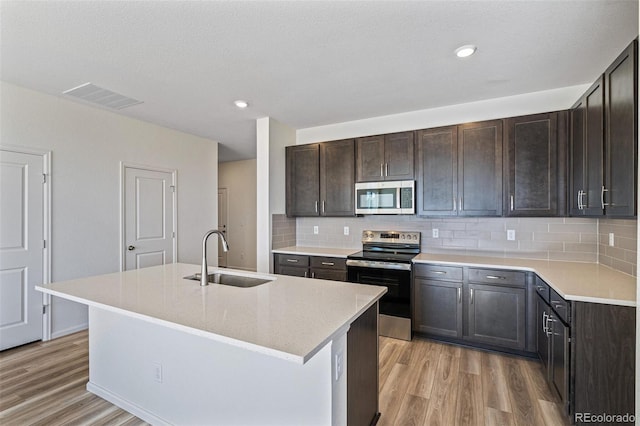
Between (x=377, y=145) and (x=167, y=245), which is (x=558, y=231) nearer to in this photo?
(x=377, y=145)

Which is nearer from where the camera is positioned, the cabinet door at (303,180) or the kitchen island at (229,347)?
the kitchen island at (229,347)

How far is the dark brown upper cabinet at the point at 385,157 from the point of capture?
3.46 meters

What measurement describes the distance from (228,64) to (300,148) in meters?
1.79

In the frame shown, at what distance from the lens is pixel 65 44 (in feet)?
6.98

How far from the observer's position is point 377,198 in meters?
3.60

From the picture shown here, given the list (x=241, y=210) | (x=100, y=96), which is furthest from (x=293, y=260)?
(x=241, y=210)

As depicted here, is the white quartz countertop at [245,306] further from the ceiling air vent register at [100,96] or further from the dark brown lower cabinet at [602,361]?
the ceiling air vent register at [100,96]

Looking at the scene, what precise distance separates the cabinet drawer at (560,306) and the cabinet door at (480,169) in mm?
1061

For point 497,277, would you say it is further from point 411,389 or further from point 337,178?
point 337,178

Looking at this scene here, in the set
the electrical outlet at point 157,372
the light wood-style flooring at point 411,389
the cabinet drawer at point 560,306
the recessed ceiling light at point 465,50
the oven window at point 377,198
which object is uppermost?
the recessed ceiling light at point 465,50

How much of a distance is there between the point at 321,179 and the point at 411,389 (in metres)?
2.54

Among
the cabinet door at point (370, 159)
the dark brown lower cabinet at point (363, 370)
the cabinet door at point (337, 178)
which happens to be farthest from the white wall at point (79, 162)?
the dark brown lower cabinet at point (363, 370)

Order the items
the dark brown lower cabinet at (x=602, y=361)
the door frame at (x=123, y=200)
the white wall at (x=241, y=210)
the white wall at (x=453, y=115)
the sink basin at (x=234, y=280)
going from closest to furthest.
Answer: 1. the dark brown lower cabinet at (x=602, y=361)
2. the sink basin at (x=234, y=280)
3. the white wall at (x=453, y=115)
4. the door frame at (x=123, y=200)
5. the white wall at (x=241, y=210)

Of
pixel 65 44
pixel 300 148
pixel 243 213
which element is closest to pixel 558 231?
pixel 300 148
